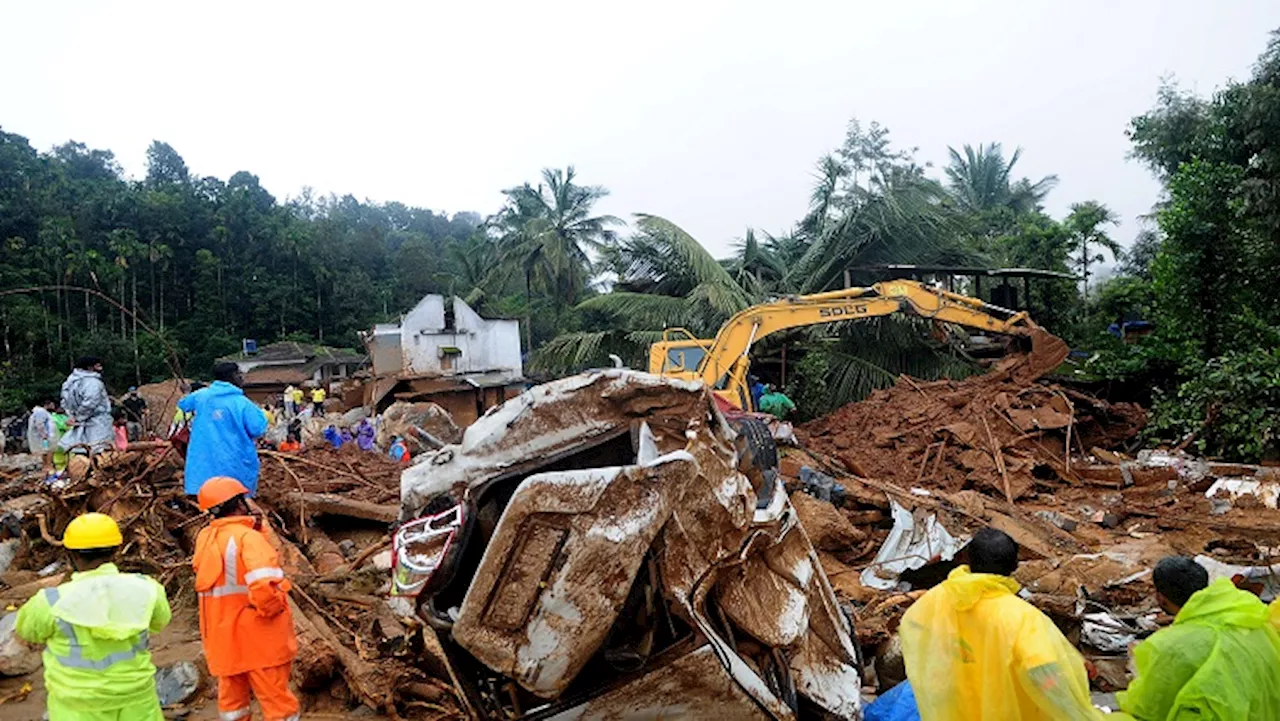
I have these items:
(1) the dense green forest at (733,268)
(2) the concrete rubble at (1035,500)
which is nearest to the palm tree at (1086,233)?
(1) the dense green forest at (733,268)

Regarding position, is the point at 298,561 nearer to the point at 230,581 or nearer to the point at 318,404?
the point at 230,581

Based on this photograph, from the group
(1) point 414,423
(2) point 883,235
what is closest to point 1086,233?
(2) point 883,235

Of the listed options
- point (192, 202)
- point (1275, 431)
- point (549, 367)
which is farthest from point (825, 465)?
point (192, 202)

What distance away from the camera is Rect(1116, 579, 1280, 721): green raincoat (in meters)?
2.25

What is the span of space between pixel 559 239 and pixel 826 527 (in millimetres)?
31005

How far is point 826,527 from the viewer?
747cm

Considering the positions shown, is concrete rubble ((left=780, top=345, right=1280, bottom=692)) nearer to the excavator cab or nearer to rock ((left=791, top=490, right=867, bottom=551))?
rock ((left=791, top=490, right=867, bottom=551))

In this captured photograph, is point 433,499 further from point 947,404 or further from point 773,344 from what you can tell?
point 773,344

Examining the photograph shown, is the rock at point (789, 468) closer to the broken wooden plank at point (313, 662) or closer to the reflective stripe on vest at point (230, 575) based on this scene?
the broken wooden plank at point (313, 662)

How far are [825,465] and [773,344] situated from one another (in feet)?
26.4

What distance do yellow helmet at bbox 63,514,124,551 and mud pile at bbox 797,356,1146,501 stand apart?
8.31m

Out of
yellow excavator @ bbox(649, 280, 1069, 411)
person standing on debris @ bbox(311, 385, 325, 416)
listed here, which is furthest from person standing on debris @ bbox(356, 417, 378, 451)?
person standing on debris @ bbox(311, 385, 325, 416)

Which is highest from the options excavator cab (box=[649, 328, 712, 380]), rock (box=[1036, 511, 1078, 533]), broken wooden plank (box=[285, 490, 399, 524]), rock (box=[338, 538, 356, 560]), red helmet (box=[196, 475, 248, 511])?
excavator cab (box=[649, 328, 712, 380])

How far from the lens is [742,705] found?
2.99 meters
